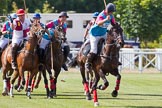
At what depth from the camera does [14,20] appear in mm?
21734

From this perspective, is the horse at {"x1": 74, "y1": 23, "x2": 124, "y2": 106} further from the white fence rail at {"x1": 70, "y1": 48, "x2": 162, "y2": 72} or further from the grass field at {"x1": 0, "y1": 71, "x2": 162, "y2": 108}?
the white fence rail at {"x1": 70, "y1": 48, "x2": 162, "y2": 72}

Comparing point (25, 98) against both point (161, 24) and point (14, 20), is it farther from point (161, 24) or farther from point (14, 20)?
point (161, 24)

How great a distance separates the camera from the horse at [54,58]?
70.7 ft

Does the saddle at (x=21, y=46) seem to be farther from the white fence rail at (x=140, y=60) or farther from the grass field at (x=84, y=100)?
the white fence rail at (x=140, y=60)

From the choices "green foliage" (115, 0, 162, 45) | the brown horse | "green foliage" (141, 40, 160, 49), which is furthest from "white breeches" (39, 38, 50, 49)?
"green foliage" (141, 40, 160, 49)

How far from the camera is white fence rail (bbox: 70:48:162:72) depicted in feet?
129

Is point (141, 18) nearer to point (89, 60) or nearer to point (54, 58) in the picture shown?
point (54, 58)

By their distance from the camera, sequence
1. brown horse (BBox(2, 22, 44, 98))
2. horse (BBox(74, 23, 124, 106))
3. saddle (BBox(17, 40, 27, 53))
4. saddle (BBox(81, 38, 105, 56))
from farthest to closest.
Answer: saddle (BBox(17, 40, 27, 53))
brown horse (BBox(2, 22, 44, 98))
saddle (BBox(81, 38, 105, 56))
horse (BBox(74, 23, 124, 106))

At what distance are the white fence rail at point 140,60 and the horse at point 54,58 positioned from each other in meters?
16.5

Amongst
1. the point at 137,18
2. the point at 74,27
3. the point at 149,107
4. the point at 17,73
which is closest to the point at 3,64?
the point at 17,73

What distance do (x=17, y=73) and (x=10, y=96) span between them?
2.81 ft

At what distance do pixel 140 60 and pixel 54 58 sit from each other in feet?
57.4

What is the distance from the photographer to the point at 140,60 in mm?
39156

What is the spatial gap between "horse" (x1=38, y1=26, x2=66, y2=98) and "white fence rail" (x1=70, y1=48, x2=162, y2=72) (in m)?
16.5
